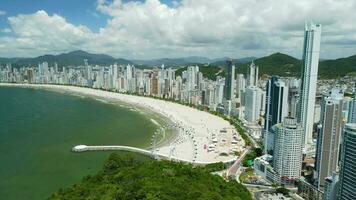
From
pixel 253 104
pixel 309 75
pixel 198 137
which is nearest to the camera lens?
pixel 309 75

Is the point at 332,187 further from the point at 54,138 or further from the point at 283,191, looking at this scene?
the point at 54,138

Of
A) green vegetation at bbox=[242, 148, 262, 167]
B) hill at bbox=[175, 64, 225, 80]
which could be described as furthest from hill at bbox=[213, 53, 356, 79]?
green vegetation at bbox=[242, 148, 262, 167]

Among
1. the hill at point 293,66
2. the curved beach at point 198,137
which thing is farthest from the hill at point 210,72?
the curved beach at point 198,137

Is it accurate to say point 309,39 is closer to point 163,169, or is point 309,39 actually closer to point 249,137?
point 249,137

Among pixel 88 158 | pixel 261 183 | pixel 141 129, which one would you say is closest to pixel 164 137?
pixel 141 129

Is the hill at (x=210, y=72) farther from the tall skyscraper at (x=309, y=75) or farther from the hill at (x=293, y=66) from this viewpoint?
the tall skyscraper at (x=309, y=75)

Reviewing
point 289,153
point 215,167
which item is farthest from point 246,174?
point 289,153
